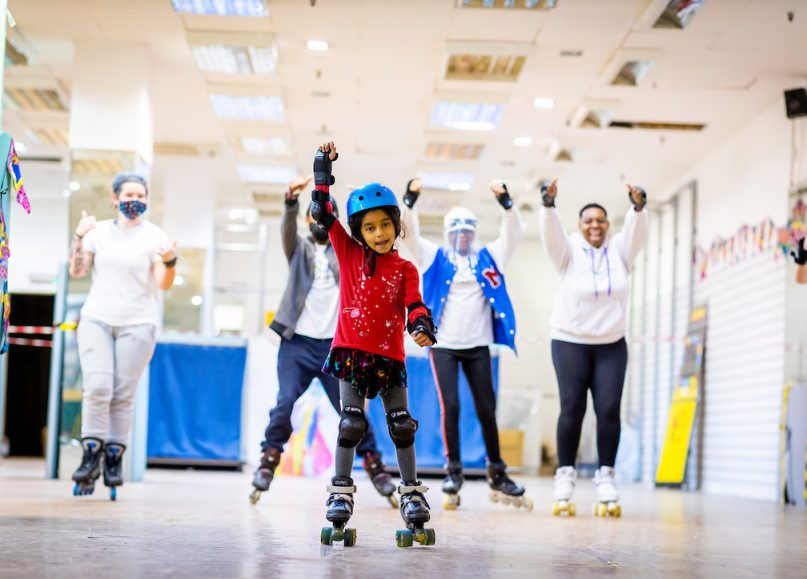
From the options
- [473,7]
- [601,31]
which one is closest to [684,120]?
[601,31]

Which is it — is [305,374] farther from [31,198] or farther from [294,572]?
[31,198]

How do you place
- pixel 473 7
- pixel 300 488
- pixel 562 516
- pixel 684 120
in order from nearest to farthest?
pixel 562 516
pixel 300 488
pixel 473 7
pixel 684 120

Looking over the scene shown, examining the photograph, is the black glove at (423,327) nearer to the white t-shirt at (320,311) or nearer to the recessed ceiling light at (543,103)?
the white t-shirt at (320,311)

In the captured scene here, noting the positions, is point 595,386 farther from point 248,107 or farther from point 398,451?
point 248,107

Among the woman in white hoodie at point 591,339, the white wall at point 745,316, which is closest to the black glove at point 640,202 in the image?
the woman in white hoodie at point 591,339

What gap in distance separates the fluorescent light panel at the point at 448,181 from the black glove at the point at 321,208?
32.9 ft

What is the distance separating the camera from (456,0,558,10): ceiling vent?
7.90m

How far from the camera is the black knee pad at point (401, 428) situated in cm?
356

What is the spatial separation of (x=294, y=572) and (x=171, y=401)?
26.2 ft

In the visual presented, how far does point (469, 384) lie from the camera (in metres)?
5.75

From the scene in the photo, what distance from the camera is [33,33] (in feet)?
29.9

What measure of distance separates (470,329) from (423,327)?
2340 mm

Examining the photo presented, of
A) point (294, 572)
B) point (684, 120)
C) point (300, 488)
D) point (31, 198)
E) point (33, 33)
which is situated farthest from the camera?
point (31, 198)

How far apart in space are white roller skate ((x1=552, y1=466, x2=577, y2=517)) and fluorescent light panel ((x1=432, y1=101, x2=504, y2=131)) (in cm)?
558
